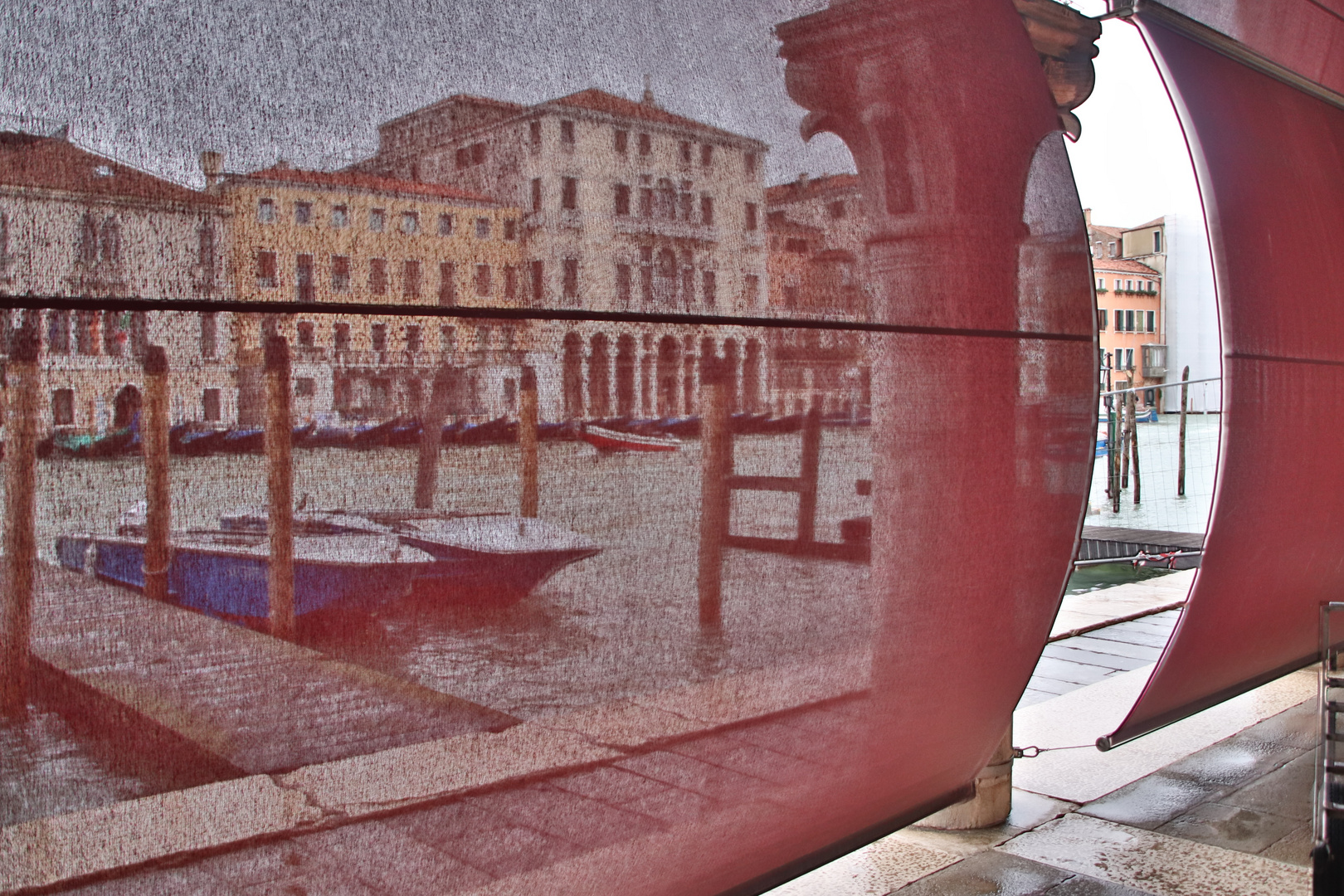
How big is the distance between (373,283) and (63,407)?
0.91 ft

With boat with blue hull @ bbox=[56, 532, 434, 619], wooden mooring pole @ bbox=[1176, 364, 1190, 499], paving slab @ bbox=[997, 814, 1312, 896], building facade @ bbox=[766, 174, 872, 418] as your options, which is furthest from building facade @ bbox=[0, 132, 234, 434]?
wooden mooring pole @ bbox=[1176, 364, 1190, 499]

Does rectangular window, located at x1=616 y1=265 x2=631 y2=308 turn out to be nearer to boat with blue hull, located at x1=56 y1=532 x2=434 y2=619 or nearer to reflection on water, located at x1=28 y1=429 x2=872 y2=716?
reflection on water, located at x1=28 y1=429 x2=872 y2=716

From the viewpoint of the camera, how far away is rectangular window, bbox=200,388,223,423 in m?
0.90

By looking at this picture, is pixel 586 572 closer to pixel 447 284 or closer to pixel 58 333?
pixel 447 284

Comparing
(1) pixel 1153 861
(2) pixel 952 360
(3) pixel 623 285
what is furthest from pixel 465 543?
(1) pixel 1153 861

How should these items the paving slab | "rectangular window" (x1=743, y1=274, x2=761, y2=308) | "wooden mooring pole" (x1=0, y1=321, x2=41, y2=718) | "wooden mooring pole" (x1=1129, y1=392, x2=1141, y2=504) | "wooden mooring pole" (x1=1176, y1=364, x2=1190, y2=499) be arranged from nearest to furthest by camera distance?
1. "wooden mooring pole" (x1=0, y1=321, x2=41, y2=718)
2. "rectangular window" (x1=743, y1=274, x2=761, y2=308)
3. the paving slab
4. "wooden mooring pole" (x1=1176, y1=364, x2=1190, y2=499)
5. "wooden mooring pole" (x1=1129, y1=392, x2=1141, y2=504)

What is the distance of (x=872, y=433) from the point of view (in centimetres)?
146

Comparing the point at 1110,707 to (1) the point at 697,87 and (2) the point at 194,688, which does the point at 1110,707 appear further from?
(2) the point at 194,688

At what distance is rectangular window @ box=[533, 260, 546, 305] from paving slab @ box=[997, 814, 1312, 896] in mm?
1951

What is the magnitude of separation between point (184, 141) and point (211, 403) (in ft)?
0.71

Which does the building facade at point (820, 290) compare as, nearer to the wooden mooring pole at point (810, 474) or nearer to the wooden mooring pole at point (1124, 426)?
the wooden mooring pole at point (810, 474)

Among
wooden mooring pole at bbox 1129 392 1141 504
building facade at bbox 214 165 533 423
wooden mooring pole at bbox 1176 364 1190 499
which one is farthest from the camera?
wooden mooring pole at bbox 1129 392 1141 504

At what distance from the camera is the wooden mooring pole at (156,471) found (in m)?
0.87

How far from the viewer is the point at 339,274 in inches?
37.6
